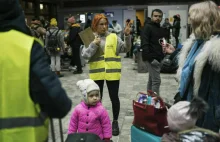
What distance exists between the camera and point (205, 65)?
2.20 m

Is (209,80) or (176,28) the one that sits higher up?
(176,28)

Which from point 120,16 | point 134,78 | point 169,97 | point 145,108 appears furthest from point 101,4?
point 145,108

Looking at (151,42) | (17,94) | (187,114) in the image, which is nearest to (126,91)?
(151,42)

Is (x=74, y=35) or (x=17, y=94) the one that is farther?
(x=74, y=35)

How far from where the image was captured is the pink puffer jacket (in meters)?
2.93

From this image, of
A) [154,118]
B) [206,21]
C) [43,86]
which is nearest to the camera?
[43,86]

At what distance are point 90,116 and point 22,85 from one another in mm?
1495

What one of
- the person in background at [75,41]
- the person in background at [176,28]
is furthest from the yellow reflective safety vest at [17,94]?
the person in background at [176,28]

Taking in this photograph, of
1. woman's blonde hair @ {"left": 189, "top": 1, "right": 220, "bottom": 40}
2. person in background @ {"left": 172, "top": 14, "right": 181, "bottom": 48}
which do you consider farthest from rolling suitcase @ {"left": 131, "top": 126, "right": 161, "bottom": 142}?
person in background @ {"left": 172, "top": 14, "right": 181, "bottom": 48}

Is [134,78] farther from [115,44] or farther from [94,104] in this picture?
[94,104]

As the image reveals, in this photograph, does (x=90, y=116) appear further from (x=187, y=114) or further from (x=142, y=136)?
(x=187, y=114)

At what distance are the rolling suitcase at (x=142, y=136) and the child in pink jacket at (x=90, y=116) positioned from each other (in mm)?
336

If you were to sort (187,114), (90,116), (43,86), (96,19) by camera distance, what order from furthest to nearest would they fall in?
(96,19)
(90,116)
(187,114)
(43,86)

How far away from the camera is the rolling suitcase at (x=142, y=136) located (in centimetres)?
252
